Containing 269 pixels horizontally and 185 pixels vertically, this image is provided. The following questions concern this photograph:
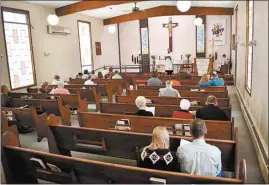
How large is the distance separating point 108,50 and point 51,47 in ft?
14.8

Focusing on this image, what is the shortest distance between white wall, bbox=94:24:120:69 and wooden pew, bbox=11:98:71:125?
6.86 m

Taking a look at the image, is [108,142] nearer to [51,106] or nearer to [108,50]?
[51,106]

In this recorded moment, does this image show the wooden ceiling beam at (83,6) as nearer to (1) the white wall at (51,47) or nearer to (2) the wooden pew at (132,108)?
Result: (1) the white wall at (51,47)

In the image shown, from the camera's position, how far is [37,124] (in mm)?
3877

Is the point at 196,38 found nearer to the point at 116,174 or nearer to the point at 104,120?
the point at 104,120

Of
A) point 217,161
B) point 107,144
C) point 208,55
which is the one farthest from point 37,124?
point 208,55

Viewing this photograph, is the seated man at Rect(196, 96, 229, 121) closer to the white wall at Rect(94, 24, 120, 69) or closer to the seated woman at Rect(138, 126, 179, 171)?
the seated woman at Rect(138, 126, 179, 171)

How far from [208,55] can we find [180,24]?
78.1 inches

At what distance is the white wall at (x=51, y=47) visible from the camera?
765cm

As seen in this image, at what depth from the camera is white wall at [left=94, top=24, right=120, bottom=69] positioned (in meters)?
12.1

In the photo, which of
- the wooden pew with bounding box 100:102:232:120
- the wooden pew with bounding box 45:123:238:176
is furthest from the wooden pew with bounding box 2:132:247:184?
the wooden pew with bounding box 100:102:232:120

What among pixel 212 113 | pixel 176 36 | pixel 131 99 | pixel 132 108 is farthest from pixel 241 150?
pixel 176 36

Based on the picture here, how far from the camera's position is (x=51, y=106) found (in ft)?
15.0

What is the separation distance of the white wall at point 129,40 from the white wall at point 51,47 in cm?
294
